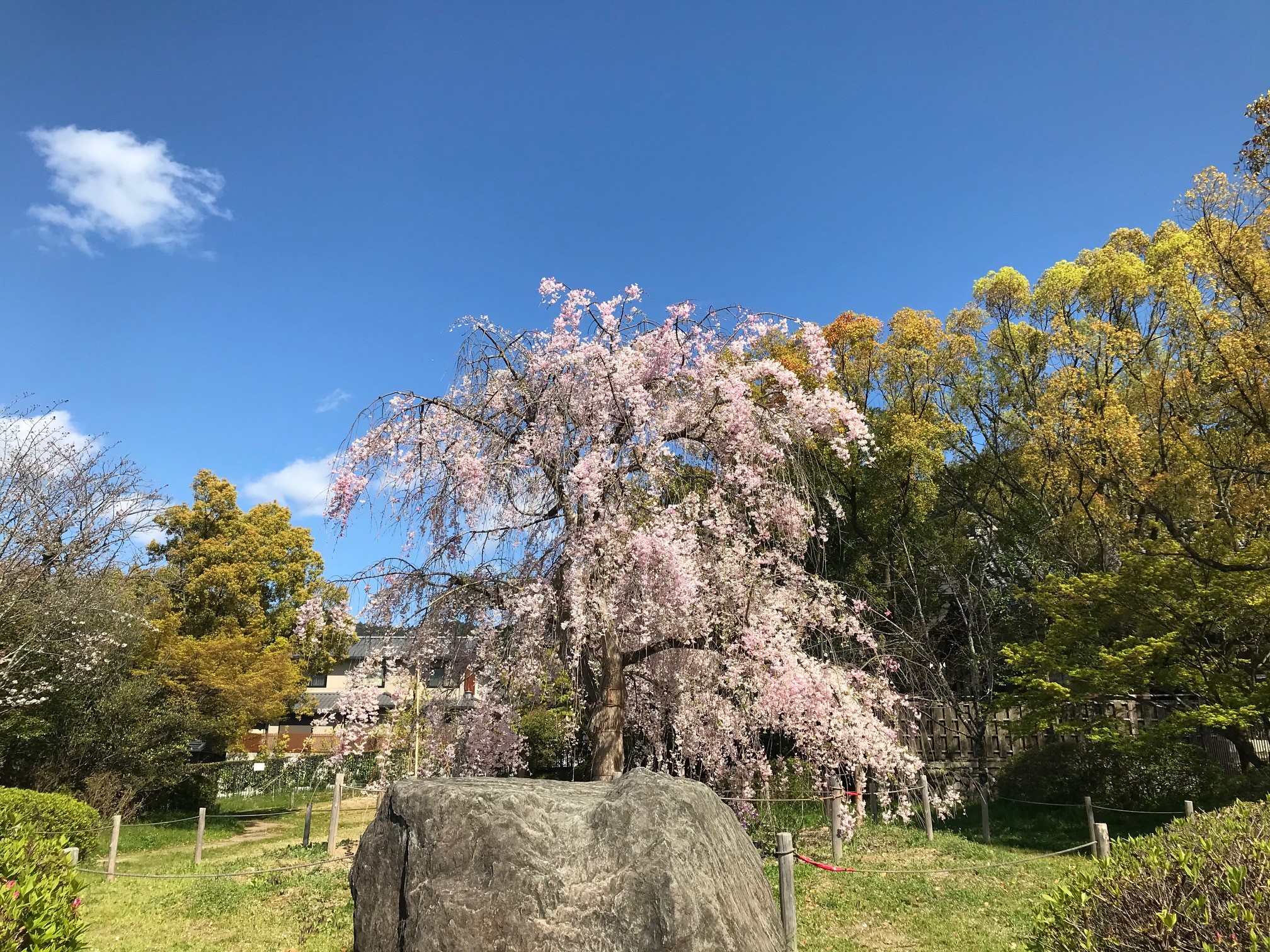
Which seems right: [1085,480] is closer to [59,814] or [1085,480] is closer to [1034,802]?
[1034,802]

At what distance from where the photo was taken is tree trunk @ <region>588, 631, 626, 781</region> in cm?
809

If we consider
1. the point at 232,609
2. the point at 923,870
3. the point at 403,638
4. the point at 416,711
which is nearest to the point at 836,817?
the point at 923,870

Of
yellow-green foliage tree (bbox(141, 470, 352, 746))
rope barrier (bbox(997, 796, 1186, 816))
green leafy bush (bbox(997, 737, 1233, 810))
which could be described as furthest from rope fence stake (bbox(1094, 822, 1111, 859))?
yellow-green foliage tree (bbox(141, 470, 352, 746))

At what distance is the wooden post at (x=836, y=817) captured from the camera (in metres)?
9.52

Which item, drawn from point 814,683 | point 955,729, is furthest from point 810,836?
point 955,729

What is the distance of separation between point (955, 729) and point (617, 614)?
1070 centimetres

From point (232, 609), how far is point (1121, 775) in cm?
2270

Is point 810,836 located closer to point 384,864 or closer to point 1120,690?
point 1120,690

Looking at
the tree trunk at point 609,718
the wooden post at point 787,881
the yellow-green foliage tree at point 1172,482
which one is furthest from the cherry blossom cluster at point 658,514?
the yellow-green foliage tree at point 1172,482

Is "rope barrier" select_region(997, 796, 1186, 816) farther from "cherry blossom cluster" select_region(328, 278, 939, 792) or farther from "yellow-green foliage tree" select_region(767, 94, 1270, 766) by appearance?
"cherry blossom cluster" select_region(328, 278, 939, 792)

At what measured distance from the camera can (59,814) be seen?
1039 cm

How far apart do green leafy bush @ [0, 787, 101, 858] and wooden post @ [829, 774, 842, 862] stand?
981cm

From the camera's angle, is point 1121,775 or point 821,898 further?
point 1121,775

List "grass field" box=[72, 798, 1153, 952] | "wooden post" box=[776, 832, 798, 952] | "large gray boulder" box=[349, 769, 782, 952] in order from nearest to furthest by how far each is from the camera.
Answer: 1. "large gray boulder" box=[349, 769, 782, 952]
2. "wooden post" box=[776, 832, 798, 952]
3. "grass field" box=[72, 798, 1153, 952]
